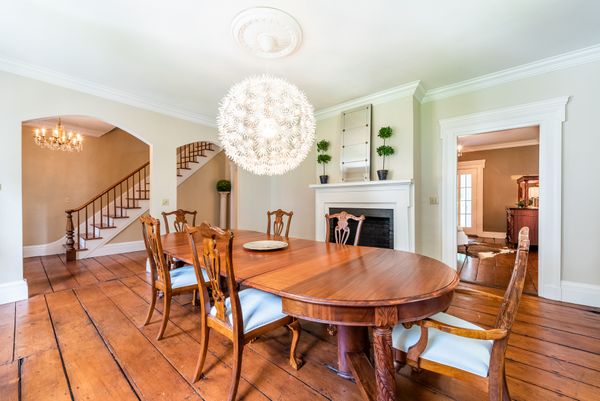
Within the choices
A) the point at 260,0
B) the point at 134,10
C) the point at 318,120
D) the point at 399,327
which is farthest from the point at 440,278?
→ the point at 318,120

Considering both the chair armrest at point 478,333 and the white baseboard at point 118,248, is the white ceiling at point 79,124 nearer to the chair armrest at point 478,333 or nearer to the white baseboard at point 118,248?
the white baseboard at point 118,248

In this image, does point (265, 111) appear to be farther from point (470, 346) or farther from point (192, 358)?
point (470, 346)

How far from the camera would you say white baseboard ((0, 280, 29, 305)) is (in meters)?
2.65

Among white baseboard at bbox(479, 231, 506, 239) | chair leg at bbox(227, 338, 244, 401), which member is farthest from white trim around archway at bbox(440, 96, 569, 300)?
white baseboard at bbox(479, 231, 506, 239)

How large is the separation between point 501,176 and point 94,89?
8810 mm

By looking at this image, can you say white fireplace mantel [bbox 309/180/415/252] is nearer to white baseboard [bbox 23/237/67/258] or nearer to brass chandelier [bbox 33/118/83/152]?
brass chandelier [bbox 33/118/83/152]

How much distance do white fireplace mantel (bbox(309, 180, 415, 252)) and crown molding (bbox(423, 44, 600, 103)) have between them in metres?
1.36

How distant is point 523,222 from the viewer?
5.61m

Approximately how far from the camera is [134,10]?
2.00m

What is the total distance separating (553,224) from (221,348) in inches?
139

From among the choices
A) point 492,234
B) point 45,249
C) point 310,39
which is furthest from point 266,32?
point 492,234

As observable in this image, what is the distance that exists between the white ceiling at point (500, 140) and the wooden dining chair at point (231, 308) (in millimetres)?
5793

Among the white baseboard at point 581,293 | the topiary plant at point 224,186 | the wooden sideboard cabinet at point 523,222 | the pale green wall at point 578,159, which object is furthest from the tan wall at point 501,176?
the topiary plant at point 224,186

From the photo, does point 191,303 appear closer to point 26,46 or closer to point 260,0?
point 260,0
